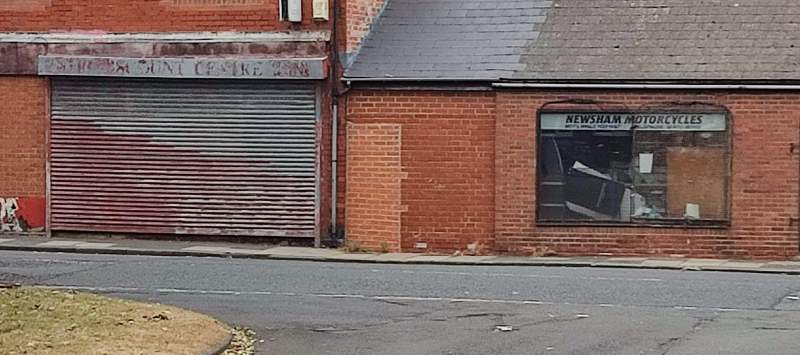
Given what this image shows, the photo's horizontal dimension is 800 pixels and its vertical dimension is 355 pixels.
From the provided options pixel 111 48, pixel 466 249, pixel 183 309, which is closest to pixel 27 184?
pixel 111 48

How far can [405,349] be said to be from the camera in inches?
432

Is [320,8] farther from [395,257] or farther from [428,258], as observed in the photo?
[428,258]

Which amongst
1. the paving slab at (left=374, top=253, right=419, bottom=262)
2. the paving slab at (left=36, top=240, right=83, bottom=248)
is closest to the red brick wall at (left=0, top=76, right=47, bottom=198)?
the paving slab at (left=36, top=240, right=83, bottom=248)

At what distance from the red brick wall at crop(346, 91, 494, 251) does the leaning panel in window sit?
0.94 metres

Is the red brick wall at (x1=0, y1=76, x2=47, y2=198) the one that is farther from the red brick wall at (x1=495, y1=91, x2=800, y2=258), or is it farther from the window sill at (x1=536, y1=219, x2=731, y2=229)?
the window sill at (x1=536, y1=219, x2=731, y2=229)

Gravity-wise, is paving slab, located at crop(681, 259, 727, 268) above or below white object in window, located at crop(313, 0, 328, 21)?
below

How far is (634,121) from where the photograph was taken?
2061 centimetres

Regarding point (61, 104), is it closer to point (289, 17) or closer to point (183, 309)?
point (289, 17)

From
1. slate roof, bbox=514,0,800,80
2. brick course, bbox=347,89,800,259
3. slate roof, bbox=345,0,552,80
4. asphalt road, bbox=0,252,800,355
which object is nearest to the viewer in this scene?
asphalt road, bbox=0,252,800,355

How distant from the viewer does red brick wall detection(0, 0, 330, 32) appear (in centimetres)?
2214

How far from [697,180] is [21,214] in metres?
12.1

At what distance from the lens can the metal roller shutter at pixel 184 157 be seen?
22109mm

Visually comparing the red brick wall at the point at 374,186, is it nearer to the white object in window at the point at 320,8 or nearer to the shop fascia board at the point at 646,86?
the white object in window at the point at 320,8

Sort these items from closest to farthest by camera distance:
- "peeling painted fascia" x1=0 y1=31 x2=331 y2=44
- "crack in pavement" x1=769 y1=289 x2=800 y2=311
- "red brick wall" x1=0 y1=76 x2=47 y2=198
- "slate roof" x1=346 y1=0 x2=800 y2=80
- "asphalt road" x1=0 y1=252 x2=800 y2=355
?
"asphalt road" x1=0 y1=252 x2=800 y2=355, "crack in pavement" x1=769 y1=289 x2=800 y2=311, "slate roof" x1=346 y1=0 x2=800 y2=80, "peeling painted fascia" x1=0 y1=31 x2=331 y2=44, "red brick wall" x1=0 y1=76 x2=47 y2=198
